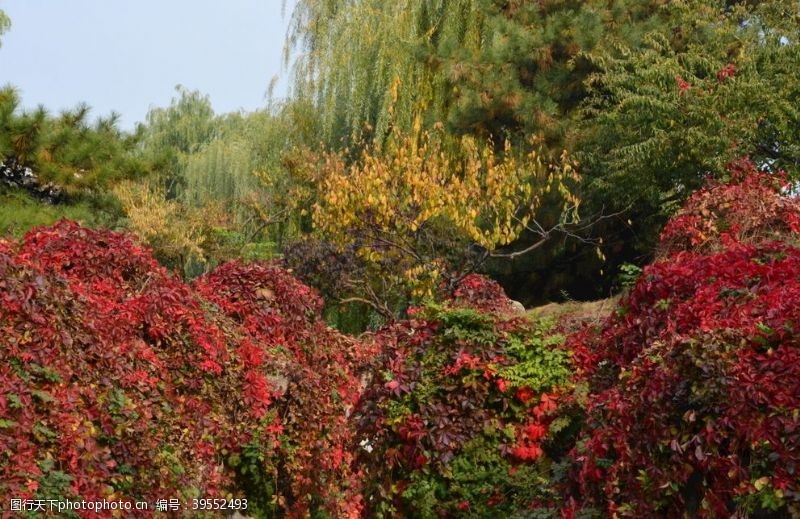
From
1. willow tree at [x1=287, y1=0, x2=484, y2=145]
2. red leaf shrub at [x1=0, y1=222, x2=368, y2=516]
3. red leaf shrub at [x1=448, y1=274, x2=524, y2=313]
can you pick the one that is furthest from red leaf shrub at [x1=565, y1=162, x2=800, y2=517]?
willow tree at [x1=287, y1=0, x2=484, y2=145]

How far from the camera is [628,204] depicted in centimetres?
1611

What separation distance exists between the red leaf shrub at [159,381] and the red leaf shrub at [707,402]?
6.94 feet

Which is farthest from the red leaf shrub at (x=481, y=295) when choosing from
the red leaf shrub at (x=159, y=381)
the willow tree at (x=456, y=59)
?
the willow tree at (x=456, y=59)

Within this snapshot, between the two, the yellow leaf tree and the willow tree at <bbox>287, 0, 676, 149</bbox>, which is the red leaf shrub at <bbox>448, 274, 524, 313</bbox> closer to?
the yellow leaf tree

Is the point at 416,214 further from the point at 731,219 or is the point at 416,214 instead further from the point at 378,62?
the point at 731,219

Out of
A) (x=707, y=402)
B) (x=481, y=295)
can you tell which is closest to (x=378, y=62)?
(x=481, y=295)

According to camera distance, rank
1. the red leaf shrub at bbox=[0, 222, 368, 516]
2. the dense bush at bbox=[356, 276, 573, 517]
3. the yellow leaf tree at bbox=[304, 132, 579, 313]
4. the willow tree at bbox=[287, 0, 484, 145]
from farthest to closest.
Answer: the willow tree at bbox=[287, 0, 484, 145]
the yellow leaf tree at bbox=[304, 132, 579, 313]
the dense bush at bbox=[356, 276, 573, 517]
the red leaf shrub at bbox=[0, 222, 368, 516]

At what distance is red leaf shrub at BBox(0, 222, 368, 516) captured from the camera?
4547 mm

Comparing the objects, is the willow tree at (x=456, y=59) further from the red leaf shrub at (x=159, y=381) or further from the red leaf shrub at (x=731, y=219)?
the red leaf shrub at (x=159, y=381)

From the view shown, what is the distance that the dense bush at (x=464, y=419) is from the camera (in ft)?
19.8

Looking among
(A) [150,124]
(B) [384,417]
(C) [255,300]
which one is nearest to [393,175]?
(C) [255,300]

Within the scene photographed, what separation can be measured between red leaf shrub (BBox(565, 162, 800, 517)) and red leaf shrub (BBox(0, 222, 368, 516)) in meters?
2.11

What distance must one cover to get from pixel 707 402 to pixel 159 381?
2.96 m

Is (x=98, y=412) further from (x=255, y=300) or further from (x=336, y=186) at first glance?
(x=336, y=186)
